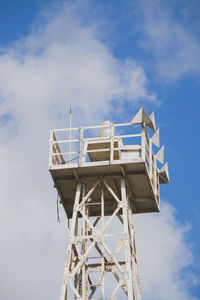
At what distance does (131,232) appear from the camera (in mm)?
32500

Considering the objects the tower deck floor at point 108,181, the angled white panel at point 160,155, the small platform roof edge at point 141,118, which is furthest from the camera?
the angled white panel at point 160,155

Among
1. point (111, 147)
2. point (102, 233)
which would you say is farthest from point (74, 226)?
point (111, 147)

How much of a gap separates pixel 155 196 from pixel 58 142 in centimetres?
511

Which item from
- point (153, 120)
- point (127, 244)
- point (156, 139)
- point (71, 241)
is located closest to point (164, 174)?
point (156, 139)

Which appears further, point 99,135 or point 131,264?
point 99,135

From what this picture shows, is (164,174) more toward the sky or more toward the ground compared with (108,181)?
more toward the sky

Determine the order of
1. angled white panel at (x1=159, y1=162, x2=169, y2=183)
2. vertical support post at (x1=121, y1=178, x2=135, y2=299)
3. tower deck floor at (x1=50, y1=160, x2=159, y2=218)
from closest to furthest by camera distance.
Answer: vertical support post at (x1=121, y1=178, x2=135, y2=299) < tower deck floor at (x1=50, y1=160, x2=159, y2=218) < angled white panel at (x1=159, y1=162, x2=169, y2=183)

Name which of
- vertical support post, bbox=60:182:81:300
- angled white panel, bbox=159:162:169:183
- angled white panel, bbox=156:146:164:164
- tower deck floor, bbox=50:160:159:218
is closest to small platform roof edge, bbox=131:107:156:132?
tower deck floor, bbox=50:160:159:218

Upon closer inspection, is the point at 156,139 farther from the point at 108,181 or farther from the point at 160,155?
the point at 108,181

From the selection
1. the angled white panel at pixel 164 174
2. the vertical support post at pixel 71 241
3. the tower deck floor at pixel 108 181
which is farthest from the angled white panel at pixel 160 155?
the vertical support post at pixel 71 241

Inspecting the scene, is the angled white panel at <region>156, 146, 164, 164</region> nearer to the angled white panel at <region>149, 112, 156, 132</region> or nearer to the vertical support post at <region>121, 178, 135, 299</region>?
the angled white panel at <region>149, 112, 156, 132</region>

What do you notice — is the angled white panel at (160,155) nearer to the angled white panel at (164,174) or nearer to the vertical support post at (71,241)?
the angled white panel at (164,174)

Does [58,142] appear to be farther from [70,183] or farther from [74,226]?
[74,226]

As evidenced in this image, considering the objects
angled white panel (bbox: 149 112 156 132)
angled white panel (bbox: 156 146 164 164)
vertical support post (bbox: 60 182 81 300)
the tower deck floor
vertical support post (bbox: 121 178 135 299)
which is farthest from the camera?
angled white panel (bbox: 156 146 164 164)
